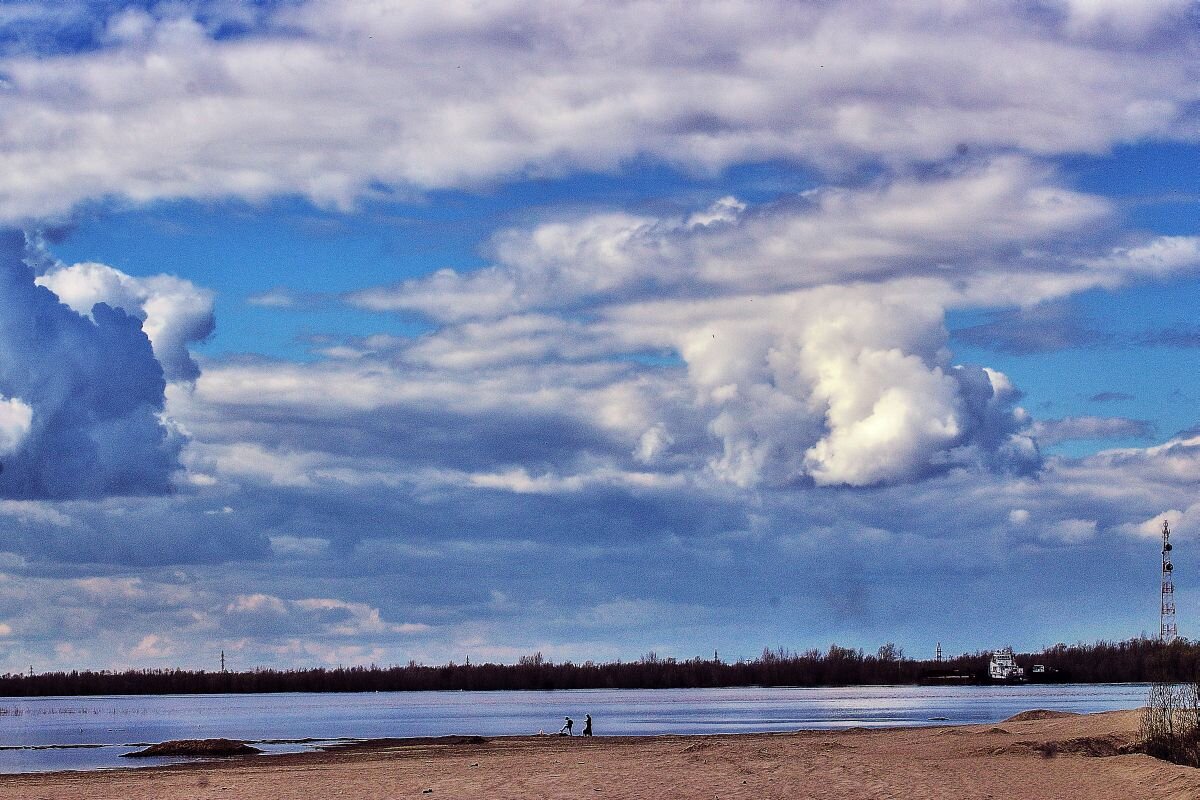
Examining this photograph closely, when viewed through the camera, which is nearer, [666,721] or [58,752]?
[58,752]

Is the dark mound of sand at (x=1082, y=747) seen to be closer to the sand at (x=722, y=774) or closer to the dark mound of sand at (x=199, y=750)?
the sand at (x=722, y=774)

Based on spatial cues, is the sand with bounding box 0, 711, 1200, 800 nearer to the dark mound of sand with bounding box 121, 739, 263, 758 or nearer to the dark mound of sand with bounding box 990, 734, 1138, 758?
the dark mound of sand with bounding box 990, 734, 1138, 758

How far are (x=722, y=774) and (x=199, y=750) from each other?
37.6m

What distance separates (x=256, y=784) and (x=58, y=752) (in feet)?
121

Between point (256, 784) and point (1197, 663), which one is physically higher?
point (1197, 663)

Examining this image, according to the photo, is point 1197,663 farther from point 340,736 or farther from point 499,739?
point 340,736

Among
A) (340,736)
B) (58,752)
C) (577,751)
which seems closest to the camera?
(577,751)

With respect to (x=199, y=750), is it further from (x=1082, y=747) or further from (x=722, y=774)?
(x=1082, y=747)

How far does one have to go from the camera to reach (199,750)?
69.2m

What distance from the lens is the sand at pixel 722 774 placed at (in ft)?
119

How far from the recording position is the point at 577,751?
54.9m

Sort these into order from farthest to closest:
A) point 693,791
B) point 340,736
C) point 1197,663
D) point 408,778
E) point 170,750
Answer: point 340,736
point 170,750
point 1197,663
point 408,778
point 693,791

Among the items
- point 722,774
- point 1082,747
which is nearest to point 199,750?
point 722,774

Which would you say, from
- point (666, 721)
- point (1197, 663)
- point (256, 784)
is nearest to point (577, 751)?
point (256, 784)
